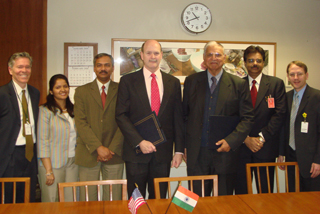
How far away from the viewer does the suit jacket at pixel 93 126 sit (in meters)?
2.31

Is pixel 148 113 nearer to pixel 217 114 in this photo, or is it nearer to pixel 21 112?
pixel 217 114

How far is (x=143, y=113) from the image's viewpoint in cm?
211

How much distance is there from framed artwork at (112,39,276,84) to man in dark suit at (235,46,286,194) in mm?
1055

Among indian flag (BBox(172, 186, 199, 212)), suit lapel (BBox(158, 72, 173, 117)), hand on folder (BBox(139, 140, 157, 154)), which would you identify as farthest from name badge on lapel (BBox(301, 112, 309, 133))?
indian flag (BBox(172, 186, 199, 212))

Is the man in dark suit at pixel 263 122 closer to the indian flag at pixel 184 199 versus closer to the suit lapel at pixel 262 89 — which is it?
the suit lapel at pixel 262 89

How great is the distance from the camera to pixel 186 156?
7.57 feet

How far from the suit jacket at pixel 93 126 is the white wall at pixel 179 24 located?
1.22 meters

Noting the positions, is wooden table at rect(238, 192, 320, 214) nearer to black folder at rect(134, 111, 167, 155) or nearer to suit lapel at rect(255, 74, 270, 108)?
black folder at rect(134, 111, 167, 155)

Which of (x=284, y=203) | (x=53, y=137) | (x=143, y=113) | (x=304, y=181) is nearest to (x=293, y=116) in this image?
(x=304, y=181)

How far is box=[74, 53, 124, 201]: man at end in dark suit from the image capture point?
2314 mm

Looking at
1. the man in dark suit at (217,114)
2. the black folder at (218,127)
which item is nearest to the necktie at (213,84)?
the man in dark suit at (217,114)

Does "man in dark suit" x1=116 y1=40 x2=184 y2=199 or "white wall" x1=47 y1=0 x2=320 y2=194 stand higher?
"white wall" x1=47 y1=0 x2=320 y2=194

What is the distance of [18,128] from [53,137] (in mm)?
309

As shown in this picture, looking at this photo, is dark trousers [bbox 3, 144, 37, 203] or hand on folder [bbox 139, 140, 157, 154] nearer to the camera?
hand on folder [bbox 139, 140, 157, 154]
